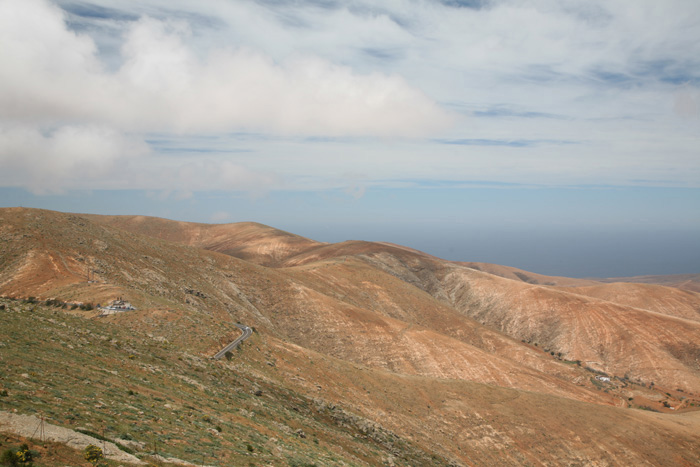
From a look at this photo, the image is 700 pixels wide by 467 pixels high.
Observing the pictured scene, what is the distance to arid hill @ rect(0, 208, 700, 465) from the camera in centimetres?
2345

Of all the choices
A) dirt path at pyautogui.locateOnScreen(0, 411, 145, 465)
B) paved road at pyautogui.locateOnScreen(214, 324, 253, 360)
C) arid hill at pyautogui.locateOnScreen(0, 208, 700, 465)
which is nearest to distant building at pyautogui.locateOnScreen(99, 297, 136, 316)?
arid hill at pyautogui.locateOnScreen(0, 208, 700, 465)

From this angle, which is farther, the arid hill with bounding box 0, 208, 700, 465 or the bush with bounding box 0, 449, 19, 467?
the arid hill with bounding box 0, 208, 700, 465

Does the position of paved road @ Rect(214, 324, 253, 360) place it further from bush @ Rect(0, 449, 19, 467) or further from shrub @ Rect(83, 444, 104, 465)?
bush @ Rect(0, 449, 19, 467)

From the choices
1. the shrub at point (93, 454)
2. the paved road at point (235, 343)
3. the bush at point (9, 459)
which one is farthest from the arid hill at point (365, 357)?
the bush at point (9, 459)

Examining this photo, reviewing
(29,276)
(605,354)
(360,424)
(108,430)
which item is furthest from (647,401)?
(29,276)

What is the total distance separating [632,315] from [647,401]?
1185 inches

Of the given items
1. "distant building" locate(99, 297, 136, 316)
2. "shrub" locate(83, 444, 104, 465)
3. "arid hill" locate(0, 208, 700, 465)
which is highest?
"shrub" locate(83, 444, 104, 465)

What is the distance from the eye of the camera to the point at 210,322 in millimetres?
35219

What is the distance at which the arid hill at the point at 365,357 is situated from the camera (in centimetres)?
2345

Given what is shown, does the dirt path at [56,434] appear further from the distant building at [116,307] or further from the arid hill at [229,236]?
the arid hill at [229,236]

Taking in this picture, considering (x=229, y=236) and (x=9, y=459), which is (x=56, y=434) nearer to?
(x=9, y=459)

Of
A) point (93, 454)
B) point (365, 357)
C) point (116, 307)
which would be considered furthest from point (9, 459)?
point (365, 357)

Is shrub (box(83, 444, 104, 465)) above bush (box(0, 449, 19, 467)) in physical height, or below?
below

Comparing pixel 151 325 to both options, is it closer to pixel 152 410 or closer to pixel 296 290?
pixel 152 410
